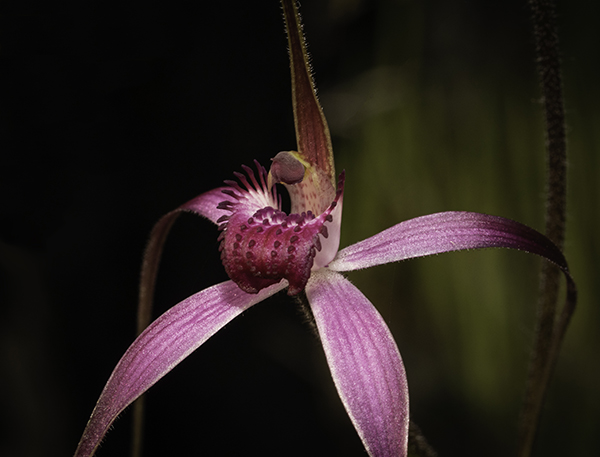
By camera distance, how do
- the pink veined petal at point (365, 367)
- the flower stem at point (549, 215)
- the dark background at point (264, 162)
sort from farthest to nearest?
the dark background at point (264, 162) < the flower stem at point (549, 215) < the pink veined petal at point (365, 367)

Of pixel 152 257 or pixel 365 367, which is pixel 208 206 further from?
pixel 365 367

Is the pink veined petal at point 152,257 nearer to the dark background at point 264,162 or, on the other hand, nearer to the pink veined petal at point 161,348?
the pink veined petal at point 161,348

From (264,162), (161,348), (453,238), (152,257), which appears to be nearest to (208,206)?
(152,257)

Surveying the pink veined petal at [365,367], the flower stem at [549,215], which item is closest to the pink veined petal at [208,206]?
the pink veined petal at [365,367]

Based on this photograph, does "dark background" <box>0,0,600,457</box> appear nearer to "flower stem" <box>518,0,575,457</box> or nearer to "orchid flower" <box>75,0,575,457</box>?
"flower stem" <box>518,0,575,457</box>

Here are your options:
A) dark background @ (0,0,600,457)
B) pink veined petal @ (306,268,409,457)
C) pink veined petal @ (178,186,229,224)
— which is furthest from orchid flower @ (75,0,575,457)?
dark background @ (0,0,600,457)

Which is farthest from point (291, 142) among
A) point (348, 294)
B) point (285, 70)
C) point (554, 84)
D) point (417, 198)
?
point (348, 294)
